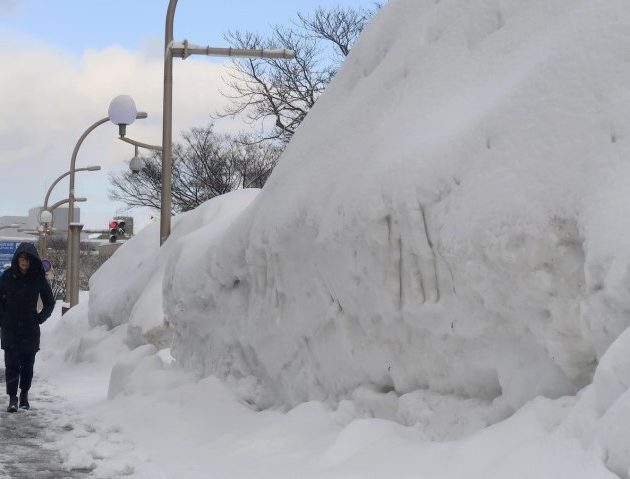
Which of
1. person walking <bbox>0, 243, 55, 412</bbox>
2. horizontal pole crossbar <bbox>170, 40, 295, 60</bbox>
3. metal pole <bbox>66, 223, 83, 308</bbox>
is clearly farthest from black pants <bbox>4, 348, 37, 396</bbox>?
metal pole <bbox>66, 223, 83, 308</bbox>

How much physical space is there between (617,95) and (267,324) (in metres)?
3.63

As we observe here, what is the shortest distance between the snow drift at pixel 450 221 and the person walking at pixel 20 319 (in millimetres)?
2278

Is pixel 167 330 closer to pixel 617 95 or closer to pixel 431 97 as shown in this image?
pixel 431 97

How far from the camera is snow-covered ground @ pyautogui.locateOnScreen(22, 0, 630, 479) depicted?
4.50 metres

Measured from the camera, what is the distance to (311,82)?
3078 cm

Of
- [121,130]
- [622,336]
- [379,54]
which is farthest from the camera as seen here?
[121,130]

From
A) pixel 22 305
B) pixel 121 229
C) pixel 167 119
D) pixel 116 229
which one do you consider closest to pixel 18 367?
pixel 22 305

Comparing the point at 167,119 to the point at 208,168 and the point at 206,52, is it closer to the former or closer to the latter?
the point at 206,52

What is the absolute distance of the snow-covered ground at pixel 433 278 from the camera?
4496mm

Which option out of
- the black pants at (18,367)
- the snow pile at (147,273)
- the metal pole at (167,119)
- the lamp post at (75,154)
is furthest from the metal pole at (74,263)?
the black pants at (18,367)

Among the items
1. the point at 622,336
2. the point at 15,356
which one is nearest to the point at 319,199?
the point at 622,336

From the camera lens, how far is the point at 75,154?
29.6m

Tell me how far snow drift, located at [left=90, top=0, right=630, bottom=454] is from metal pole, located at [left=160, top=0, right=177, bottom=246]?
644cm

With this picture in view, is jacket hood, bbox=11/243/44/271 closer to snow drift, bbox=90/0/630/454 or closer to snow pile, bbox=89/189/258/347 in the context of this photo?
snow pile, bbox=89/189/258/347
